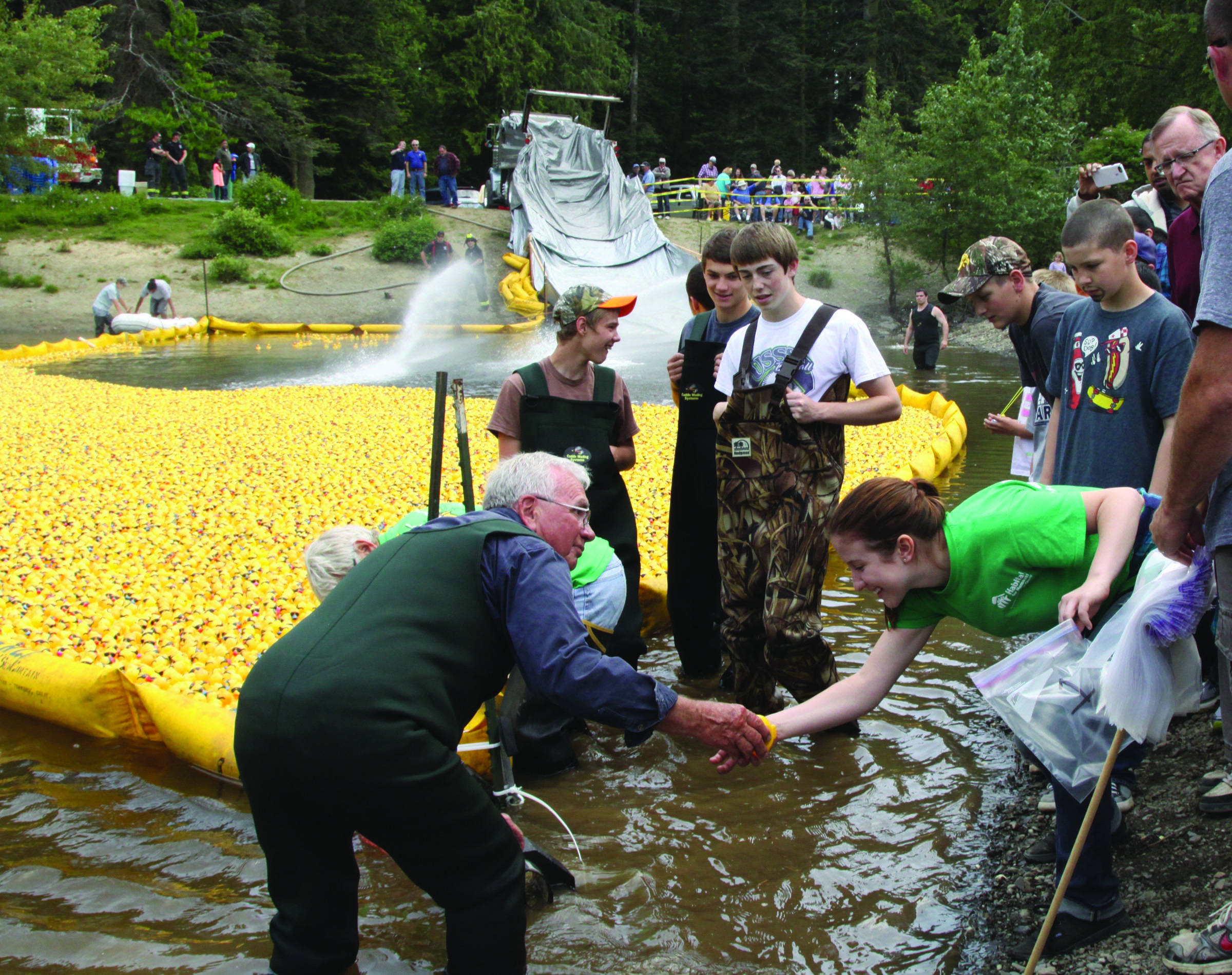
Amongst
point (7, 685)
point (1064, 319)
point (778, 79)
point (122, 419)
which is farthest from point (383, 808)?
point (778, 79)

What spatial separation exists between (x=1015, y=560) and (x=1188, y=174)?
203 centimetres

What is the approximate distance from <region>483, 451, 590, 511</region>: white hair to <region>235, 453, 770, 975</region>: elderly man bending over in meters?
0.15

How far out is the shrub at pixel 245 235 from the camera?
24.9 metres

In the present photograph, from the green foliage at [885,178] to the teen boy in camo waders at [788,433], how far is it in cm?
2266

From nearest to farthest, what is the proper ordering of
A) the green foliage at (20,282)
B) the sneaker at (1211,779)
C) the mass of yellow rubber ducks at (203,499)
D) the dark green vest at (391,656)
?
the dark green vest at (391,656) → the sneaker at (1211,779) → the mass of yellow rubber ducks at (203,499) → the green foliage at (20,282)

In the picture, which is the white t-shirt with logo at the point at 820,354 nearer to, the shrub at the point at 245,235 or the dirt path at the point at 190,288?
the dirt path at the point at 190,288

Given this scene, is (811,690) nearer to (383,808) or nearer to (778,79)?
(383,808)

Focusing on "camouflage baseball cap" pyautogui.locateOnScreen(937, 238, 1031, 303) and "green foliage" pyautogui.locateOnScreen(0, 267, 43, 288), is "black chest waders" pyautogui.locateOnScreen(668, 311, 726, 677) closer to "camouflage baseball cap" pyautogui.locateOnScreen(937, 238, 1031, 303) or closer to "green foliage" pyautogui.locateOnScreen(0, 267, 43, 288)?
"camouflage baseball cap" pyautogui.locateOnScreen(937, 238, 1031, 303)

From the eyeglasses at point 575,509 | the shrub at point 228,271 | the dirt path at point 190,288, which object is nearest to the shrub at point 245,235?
the dirt path at point 190,288

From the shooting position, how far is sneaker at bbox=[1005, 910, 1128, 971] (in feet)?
8.27

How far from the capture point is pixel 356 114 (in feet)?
115

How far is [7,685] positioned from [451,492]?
138 inches

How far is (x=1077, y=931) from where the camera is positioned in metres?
2.53

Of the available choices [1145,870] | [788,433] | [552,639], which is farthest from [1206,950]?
[788,433]
